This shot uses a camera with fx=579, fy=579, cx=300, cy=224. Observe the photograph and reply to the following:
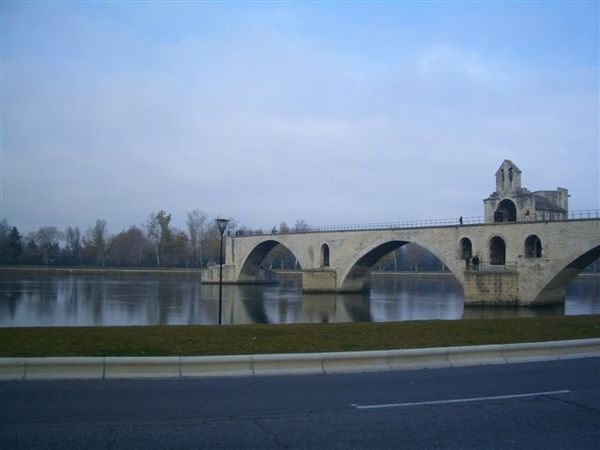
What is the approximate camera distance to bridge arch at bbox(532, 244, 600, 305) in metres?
36.0

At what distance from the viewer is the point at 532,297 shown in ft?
122

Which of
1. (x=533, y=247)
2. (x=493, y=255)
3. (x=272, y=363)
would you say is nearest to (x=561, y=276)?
(x=533, y=247)

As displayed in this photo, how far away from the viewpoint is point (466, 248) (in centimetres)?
4359

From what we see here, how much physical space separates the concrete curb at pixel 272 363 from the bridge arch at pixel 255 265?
60.3 meters

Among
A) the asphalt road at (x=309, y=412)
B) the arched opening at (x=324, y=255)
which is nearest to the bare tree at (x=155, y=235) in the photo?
the arched opening at (x=324, y=255)

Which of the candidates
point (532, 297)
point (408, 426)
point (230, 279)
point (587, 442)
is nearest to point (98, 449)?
point (408, 426)

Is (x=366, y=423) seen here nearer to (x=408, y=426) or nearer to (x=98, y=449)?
(x=408, y=426)

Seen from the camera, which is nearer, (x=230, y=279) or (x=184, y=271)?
(x=230, y=279)

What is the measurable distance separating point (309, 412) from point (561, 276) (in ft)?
116

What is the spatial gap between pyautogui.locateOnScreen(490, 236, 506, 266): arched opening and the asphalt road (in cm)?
3416

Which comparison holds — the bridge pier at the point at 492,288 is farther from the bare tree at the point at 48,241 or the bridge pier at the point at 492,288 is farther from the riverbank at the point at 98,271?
the bare tree at the point at 48,241

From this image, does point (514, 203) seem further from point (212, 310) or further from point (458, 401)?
point (458, 401)

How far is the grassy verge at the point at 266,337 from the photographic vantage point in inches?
381

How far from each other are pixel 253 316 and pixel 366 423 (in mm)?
26837
